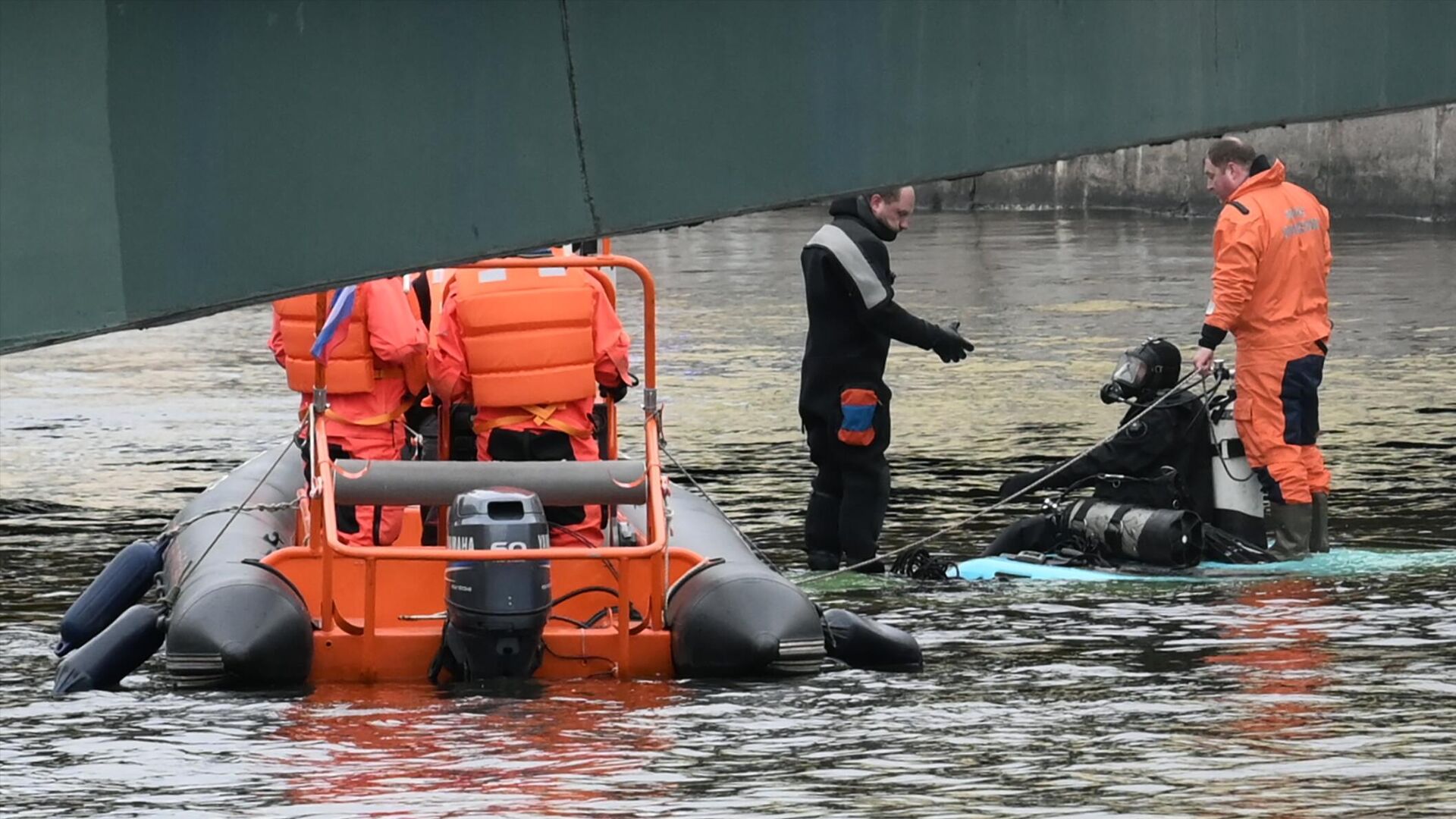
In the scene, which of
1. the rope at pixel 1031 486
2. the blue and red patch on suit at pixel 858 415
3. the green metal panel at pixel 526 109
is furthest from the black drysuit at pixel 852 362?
the green metal panel at pixel 526 109

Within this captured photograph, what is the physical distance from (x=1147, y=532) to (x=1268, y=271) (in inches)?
50.8

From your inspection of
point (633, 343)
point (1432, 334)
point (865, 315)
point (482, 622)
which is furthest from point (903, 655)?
point (633, 343)

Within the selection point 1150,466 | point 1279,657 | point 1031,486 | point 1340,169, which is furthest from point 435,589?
point 1340,169

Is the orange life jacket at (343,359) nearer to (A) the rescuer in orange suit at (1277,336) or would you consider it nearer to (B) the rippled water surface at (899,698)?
(B) the rippled water surface at (899,698)

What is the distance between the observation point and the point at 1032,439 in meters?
17.4

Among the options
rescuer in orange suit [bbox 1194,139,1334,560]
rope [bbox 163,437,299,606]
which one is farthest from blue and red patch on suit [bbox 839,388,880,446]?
rope [bbox 163,437,299,606]

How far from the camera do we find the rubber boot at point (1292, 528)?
1243 centimetres

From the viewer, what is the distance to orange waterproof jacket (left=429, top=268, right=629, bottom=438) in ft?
34.9

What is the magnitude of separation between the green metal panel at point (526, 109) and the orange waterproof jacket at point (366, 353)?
17.1ft

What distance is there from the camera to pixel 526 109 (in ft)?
19.2

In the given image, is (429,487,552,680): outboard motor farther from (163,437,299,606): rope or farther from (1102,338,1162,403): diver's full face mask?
(1102,338,1162,403): diver's full face mask

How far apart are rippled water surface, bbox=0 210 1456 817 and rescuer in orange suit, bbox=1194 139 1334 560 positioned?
62cm

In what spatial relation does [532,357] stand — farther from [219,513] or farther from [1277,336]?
[1277,336]

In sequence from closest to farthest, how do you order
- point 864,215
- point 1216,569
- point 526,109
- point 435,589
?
1. point 526,109
2. point 435,589
3. point 1216,569
4. point 864,215
